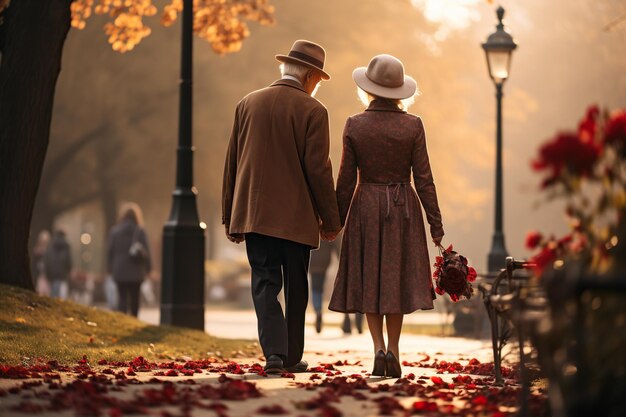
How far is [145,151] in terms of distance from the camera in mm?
32125

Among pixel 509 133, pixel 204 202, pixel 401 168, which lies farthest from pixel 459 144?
pixel 401 168

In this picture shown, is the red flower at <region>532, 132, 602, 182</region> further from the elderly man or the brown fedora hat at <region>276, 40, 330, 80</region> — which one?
the brown fedora hat at <region>276, 40, 330, 80</region>

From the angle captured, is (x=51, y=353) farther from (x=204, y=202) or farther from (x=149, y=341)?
(x=204, y=202)

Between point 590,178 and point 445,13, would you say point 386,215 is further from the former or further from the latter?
point 445,13

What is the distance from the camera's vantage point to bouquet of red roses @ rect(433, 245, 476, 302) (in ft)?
30.0

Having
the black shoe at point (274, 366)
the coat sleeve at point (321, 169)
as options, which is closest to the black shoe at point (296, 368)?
the black shoe at point (274, 366)

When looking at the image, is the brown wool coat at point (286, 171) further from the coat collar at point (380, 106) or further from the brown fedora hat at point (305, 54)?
the coat collar at point (380, 106)

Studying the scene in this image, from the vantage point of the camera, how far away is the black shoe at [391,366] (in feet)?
29.8

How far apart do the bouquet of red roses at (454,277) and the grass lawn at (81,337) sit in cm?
315

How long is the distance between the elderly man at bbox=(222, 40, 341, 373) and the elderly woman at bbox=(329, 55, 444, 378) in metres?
0.21

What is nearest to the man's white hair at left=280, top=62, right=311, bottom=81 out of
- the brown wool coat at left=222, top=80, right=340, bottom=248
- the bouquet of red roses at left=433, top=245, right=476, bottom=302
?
the brown wool coat at left=222, top=80, right=340, bottom=248

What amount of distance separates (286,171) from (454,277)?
1414mm

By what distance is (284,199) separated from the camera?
30.7ft

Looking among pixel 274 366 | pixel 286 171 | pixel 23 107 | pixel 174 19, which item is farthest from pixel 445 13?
pixel 274 366
